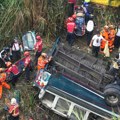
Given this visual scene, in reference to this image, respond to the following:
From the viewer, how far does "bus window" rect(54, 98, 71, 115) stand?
42.1 ft

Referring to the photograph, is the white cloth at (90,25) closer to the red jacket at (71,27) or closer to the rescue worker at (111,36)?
the red jacket at (71,27)

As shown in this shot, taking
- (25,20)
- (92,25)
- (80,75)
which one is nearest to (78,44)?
(92,25)

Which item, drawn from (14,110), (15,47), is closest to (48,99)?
(14,110)

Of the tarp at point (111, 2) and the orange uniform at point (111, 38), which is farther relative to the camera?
the tarp at point (111, 2)

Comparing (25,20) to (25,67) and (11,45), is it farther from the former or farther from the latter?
(25,67)

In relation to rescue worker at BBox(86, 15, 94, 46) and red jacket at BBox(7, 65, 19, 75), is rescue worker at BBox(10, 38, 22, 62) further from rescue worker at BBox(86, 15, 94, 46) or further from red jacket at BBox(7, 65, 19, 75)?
rescue worker at BBox(86, 15, 94, 46)

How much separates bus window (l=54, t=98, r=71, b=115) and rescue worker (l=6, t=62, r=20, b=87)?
1.83 meters

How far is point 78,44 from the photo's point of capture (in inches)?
631

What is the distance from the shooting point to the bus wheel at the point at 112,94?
40.8ft

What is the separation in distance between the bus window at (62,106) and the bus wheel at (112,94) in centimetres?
114

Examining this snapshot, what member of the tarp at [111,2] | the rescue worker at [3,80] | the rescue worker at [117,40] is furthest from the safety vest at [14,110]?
the tarp at [111,2]

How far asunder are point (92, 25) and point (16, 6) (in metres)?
2.81

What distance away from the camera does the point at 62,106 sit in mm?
13094

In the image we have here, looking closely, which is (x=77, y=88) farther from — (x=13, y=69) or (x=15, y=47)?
(x=15, y=47)
